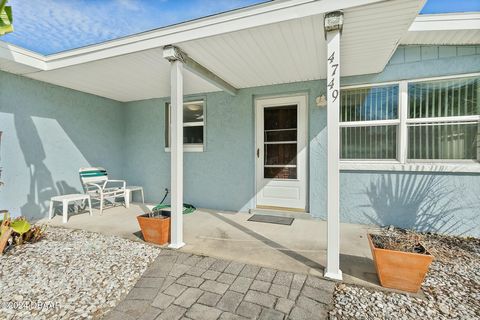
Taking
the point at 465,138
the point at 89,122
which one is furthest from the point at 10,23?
the point at 465,138

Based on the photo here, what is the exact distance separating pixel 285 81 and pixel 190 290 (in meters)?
3.70

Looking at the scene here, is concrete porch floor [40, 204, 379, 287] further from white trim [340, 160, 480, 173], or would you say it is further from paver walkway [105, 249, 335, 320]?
white trim [340, 160, 480, 173]

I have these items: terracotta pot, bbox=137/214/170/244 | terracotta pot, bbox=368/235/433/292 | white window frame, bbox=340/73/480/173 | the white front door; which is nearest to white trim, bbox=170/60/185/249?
terracotta pot, bbox=137/214/170/244

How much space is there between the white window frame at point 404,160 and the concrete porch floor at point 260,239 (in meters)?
1.04

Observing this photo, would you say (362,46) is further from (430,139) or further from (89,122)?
(89,122)

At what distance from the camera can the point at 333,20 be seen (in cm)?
223

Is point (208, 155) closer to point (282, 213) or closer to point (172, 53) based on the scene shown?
point (282, 213)

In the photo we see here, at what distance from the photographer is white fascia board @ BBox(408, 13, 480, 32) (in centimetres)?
297

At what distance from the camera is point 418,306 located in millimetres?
1889

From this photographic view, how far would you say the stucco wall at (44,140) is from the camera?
3969 mm

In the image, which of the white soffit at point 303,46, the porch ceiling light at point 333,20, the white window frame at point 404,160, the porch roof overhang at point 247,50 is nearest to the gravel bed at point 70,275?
the porch roof overhang at point 247,50

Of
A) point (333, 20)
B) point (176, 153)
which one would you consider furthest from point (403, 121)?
point (176, 153)

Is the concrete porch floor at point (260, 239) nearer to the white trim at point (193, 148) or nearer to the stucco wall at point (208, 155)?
the stucco wall at point (208, 155)

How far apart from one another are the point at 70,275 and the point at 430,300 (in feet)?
11.1
